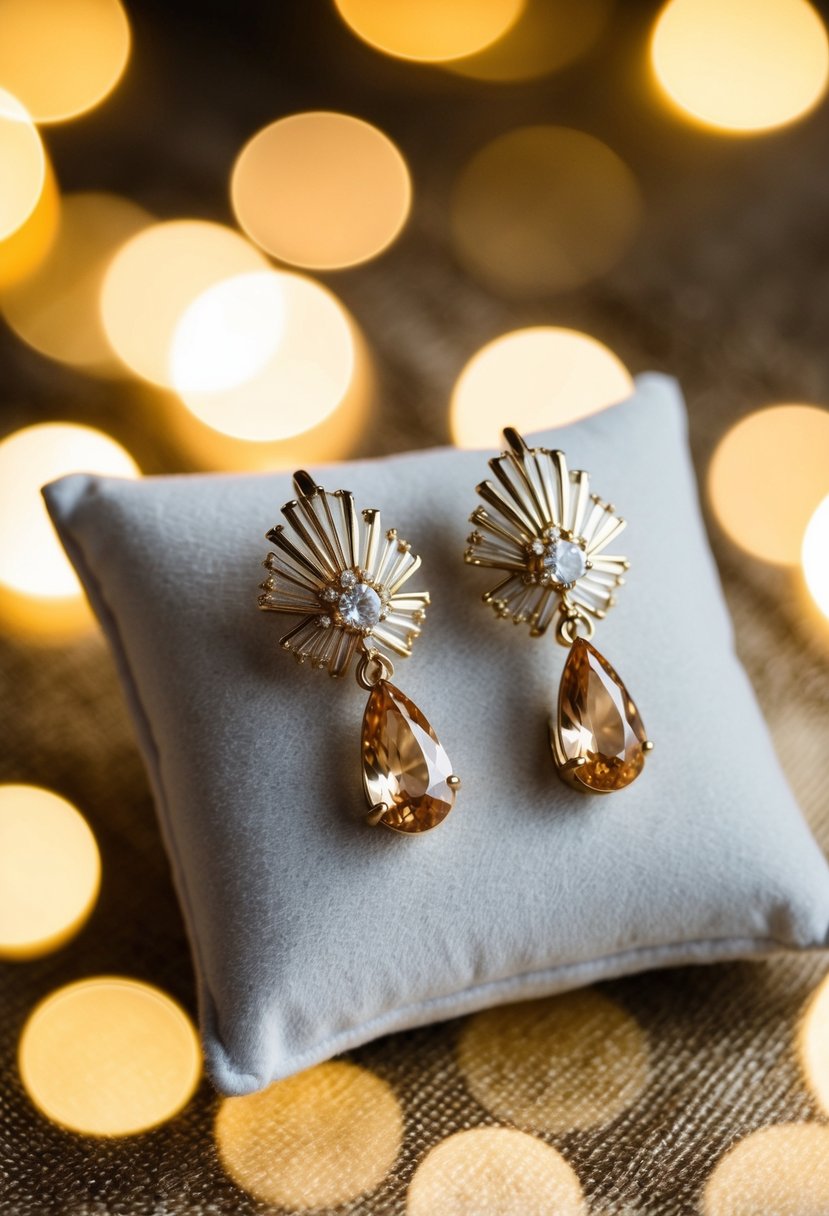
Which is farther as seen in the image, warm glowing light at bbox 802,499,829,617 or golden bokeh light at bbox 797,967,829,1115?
warm glowing light at bbox 802,499,829,617

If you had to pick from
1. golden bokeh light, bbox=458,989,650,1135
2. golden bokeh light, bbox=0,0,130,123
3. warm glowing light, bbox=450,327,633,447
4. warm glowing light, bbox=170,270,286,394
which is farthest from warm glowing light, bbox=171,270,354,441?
golden bokeh light, bbox=458,989,650,1135

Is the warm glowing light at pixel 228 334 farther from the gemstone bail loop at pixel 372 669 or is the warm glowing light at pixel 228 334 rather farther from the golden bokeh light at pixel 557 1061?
the golden bokeh light at pixel 557 1061

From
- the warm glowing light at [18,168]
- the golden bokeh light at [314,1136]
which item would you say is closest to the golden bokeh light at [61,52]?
the warm glowing light at [18,168]

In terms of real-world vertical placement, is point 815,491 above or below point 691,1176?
above

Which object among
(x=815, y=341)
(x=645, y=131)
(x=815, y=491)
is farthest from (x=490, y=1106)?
(x=645, y=131)

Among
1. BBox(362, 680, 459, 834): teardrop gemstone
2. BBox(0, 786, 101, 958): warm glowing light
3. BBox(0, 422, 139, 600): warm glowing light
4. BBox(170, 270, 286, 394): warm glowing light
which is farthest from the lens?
BBox(170, 270, 286, 394): warm glowing light

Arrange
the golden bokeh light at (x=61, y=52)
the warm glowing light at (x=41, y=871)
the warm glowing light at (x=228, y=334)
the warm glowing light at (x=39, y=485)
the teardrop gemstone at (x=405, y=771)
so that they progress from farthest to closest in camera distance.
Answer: the golden bokeh light at (x=61, y=52) → the warm glowing light at (x=228, y=334) → the warm glowing light at (x=39, y=485) → the warm glowing light at (x=41, y=871) → the teardrop gemstone at (x=405, y=771)

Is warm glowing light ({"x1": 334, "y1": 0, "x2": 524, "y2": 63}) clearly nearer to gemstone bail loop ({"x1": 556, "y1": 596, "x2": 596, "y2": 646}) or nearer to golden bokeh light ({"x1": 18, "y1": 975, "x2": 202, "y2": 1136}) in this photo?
gemstone bail loop ({"x1": 556, "y1": 596, "x2": 596, "y2": 646})

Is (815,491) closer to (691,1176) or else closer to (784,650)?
(784,650)
